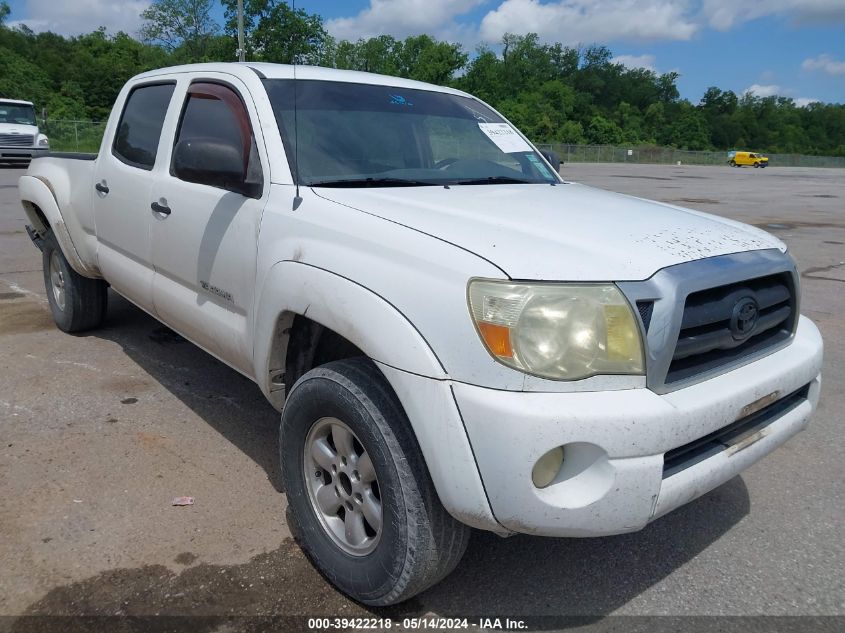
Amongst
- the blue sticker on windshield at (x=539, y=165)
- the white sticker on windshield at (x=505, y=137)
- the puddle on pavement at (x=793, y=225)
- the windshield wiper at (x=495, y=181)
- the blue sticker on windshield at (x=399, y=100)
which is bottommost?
the puddle on pavement at (x=793, y=225)

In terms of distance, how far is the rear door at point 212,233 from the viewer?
2.99 metres

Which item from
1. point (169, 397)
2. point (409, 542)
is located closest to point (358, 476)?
point (409, 542)

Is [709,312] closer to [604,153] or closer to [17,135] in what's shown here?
[17,135]

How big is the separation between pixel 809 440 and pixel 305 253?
9.85 ft

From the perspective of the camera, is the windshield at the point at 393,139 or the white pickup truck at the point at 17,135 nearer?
the windshield at the point at 393,139

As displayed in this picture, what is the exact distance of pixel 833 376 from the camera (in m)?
4.95

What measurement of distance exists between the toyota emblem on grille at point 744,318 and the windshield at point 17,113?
2580 centimetres

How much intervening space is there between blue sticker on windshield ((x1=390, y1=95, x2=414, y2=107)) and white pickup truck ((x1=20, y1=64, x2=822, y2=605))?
42 mm

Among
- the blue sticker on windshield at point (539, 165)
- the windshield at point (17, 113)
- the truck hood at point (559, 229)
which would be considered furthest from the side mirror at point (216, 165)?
the windshield at point (17, 113)

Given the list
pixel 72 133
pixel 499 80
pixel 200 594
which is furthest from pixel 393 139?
pixel 499 80

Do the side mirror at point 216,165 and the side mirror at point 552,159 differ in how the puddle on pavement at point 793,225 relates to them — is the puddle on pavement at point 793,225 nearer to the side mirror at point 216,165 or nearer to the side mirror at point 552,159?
the side mirror at point 552,159

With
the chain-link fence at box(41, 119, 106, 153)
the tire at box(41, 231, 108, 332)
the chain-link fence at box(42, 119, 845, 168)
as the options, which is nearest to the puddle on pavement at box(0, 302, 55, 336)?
the tire at box(41, 231, 108, 332)

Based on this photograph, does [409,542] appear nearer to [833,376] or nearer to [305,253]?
[305,253]

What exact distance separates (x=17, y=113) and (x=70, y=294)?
22.2 m
